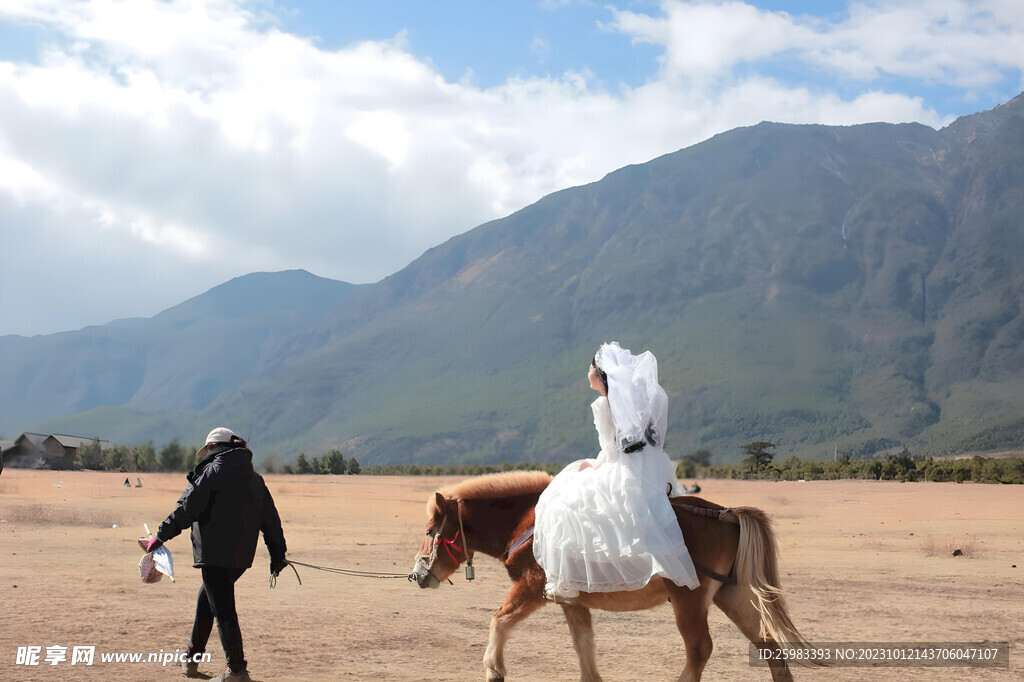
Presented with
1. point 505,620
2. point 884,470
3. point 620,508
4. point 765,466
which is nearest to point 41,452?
point 765,466

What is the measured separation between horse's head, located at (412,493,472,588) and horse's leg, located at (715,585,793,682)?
7.80 ft

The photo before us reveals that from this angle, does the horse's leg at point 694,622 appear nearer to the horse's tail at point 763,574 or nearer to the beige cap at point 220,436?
the horse's tail at point 763,574

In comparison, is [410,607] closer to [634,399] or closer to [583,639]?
[583,639]

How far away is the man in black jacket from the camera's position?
8469 mm

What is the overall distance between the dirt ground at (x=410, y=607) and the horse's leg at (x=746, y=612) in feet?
6.54

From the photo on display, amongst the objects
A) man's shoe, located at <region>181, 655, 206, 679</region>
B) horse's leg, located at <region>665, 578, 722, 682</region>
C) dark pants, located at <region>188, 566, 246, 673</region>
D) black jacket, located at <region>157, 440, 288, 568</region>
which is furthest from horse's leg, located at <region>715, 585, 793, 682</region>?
man's shoe, located at <region>181, 655, 206, 679</region>

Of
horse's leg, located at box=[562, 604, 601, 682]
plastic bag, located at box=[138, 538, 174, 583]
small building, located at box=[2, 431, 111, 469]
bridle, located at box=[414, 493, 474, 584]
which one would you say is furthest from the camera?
small building, located at box=[2, 431, 111, 469]

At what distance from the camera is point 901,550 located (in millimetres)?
21906

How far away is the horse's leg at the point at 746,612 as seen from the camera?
785cm

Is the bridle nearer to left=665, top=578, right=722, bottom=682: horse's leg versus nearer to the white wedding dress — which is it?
the white wedding dress

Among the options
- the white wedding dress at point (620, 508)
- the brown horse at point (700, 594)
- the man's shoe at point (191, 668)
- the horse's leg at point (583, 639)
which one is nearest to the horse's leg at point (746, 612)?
the brown horse at point (700, 594)

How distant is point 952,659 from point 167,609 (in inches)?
373

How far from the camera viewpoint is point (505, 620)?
8070 mm

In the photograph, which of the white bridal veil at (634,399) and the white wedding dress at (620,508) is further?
the white bridal veil at (634,399)
